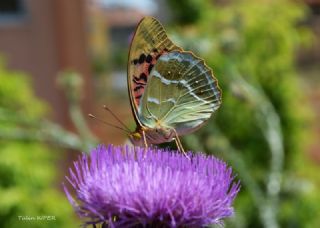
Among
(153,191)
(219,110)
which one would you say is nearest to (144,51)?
(153,191)

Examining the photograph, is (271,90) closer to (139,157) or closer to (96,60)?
(139,157)

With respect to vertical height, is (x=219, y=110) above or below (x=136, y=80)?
above

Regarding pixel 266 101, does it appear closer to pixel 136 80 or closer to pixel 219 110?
pixel 219 110

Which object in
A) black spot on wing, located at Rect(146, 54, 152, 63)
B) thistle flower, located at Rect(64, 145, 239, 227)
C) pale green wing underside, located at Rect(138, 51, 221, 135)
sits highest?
black spot on wing, located at Rect(146, 54, 152, 63)

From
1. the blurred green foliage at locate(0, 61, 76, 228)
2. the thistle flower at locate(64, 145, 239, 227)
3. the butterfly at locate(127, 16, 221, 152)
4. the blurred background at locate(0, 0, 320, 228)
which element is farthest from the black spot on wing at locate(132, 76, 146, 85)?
the blurred green foliage at locate(0, 61, 76, 228)

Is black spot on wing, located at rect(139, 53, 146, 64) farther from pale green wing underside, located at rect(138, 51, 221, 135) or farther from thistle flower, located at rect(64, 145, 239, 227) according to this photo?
thistle flower, located at rect(64, 145, 239, 227)

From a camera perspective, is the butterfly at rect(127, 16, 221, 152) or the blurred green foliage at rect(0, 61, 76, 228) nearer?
the butterfly at rect(127, 16, 221, 152)

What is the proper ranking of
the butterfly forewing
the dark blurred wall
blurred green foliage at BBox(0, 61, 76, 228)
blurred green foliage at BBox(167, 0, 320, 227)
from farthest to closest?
1. the dark blurred wall
2. blurred green foliage at BBox(167, 0, 320, 227)
3. blurred green foliage at BBox(0, 61, 76, 228)
4. the butterfly forewing

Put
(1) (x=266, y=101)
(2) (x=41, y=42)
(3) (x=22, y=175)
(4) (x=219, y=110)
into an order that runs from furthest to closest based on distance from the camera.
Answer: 1. (2) (x=41, y=42)
2. (4) (x=219, y=110)
3. (1) (x=266, y=101)
4. (3) (x=22, y=175)
